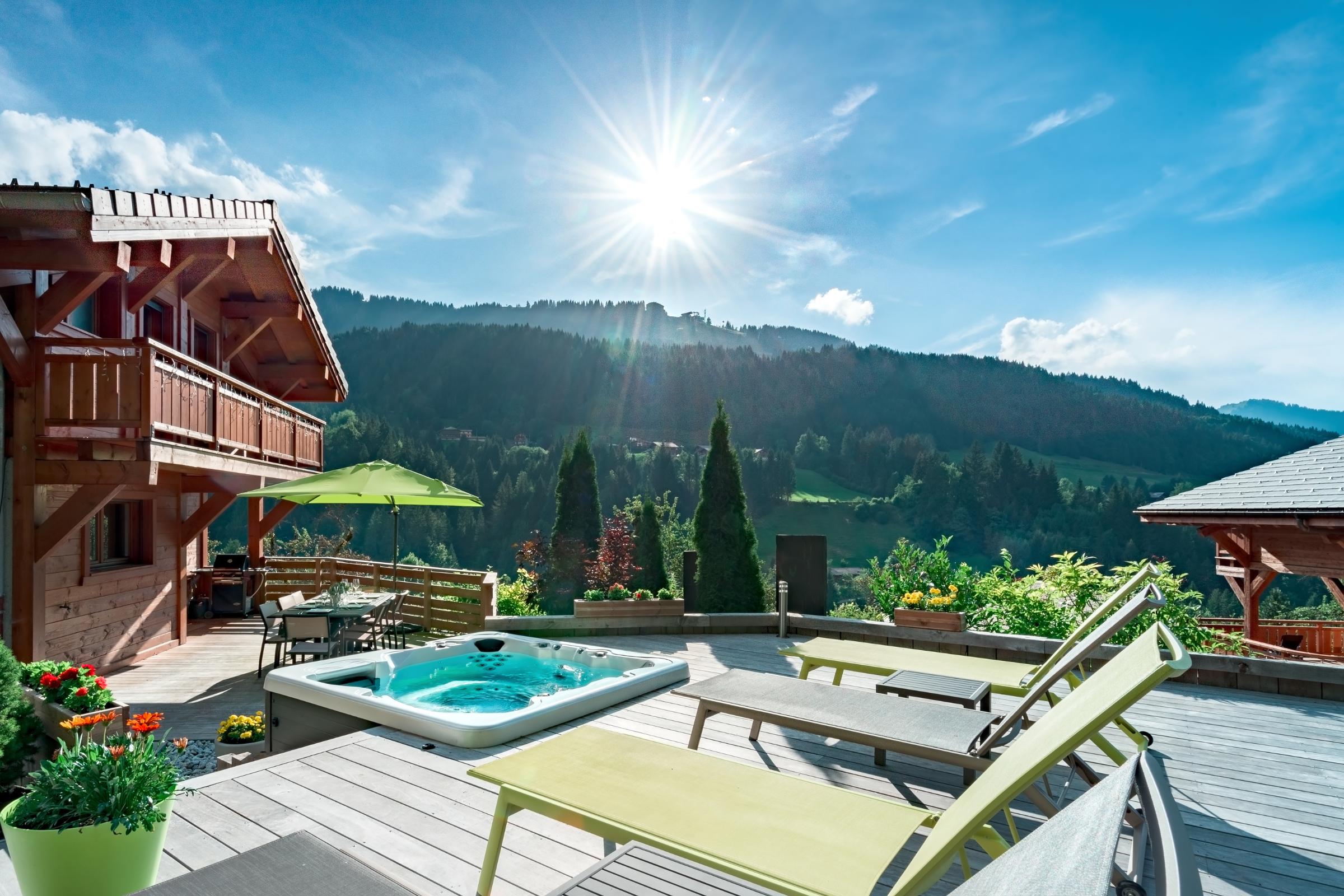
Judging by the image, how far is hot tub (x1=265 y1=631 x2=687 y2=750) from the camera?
14.2 ft

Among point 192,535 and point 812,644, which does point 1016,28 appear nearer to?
point 812,644

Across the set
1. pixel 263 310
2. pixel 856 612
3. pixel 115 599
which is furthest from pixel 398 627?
pixel 856 612

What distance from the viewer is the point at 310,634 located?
22.7 feet

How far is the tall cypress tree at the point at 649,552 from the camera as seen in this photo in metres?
11.8

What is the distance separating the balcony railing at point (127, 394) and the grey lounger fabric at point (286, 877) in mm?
5874

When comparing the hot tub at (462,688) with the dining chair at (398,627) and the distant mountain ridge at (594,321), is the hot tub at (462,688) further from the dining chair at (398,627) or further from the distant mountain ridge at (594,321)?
the distant mountain ridge at (594,321)

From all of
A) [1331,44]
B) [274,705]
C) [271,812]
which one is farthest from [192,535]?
[1331,44]

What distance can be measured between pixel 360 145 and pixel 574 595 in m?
8.32

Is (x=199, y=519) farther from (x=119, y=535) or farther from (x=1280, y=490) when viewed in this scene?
(x=1280, y=490)

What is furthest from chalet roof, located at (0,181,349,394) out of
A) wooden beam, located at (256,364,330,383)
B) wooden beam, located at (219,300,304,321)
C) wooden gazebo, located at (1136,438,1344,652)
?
wooden gazebo, located at (1136,438,1344,652)

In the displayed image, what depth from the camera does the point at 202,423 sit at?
7.75m

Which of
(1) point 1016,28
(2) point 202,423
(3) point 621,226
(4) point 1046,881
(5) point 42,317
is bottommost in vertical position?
(4) point 1046,881

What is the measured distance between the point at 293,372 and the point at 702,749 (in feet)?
39.9

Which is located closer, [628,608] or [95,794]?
[95,794]
